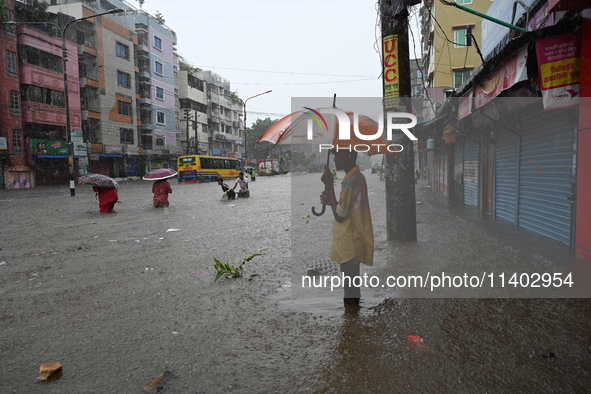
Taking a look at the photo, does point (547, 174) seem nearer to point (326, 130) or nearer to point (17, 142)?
point (326, 130)

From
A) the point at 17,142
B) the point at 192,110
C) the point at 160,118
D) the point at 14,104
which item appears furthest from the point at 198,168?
the point at 192,110

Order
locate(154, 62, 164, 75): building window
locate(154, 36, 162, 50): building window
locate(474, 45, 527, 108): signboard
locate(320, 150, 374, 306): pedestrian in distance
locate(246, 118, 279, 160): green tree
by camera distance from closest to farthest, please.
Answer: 1. locate(320, 150, 374, 306): pedestrian in distance
2. locate(474, 45, 527, 108): signboard
3. locate(154, 62, 164, 75): building window
4. locate(154, 36, 162, 50): building window
5. locate(246, 118, 279, 160): green tree

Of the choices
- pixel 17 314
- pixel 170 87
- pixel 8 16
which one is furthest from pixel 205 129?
pixel 17 314

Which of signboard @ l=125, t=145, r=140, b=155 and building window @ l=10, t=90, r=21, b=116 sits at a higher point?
building window @ l=10, t=90, r=21, b=116

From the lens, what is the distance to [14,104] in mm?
28656

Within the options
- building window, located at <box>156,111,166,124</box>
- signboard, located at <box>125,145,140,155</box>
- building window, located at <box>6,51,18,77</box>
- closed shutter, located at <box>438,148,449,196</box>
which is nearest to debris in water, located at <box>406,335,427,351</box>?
closed shutter, located at <box>438,148,449,196</box>

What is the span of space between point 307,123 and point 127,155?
39.9 meters

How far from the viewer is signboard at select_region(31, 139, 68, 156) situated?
29.9 m

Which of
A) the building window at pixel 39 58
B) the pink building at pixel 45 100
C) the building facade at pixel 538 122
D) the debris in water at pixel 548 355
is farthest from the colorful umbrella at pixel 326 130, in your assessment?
the building window at pixel 39 58

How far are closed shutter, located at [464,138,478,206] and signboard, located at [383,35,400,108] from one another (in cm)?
658

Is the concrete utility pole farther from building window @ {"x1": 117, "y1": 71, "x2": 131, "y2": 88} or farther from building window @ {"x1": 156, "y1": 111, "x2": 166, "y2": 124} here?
building window @ {"x1": 156, "y1": 111, "x2": 166, "y2": 124}

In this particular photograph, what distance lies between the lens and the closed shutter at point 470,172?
12102mm

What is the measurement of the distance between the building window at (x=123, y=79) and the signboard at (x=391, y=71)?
128 ft

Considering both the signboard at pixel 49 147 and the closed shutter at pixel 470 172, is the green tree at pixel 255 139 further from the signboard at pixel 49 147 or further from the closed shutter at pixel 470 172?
the closed shutter at pixel 470 172
